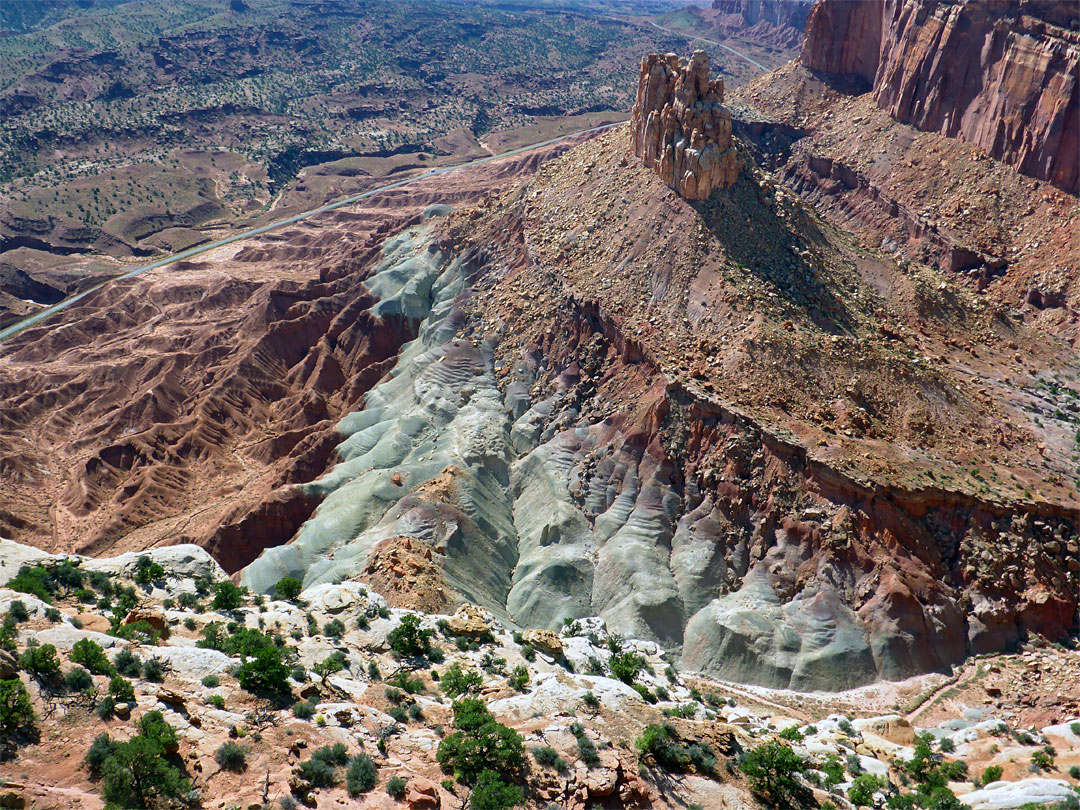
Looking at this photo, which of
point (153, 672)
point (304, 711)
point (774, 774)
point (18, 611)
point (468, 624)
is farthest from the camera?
point (468, 624)

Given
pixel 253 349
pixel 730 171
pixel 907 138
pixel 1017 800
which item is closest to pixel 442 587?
pixel 1017 800

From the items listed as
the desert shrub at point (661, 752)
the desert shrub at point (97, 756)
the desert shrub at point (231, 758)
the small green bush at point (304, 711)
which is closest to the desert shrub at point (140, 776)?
the desert shrub at point (97, 756)

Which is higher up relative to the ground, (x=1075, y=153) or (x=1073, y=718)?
(x=1075, y=153)

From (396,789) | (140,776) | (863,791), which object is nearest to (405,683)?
(396,789)

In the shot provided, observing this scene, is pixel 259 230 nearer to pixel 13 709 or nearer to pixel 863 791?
pixel 13 709

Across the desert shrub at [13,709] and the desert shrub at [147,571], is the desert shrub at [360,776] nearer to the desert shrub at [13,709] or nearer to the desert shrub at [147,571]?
the desert shrub at [13,709]

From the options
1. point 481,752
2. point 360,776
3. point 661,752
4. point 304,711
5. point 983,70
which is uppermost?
point 983,70

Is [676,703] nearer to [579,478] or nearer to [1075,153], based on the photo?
[579,478]
